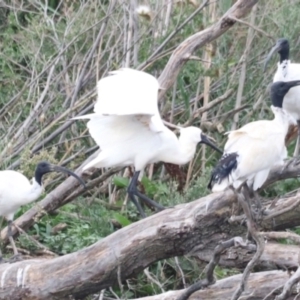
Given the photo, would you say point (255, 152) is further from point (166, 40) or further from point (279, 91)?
point (166, 40)

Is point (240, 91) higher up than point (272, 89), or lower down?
lower down

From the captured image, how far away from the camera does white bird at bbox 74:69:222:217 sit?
560 cm

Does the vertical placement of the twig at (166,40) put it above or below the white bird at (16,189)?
above

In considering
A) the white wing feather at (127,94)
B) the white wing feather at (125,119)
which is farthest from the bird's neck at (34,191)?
the white wing feather at (127,94)

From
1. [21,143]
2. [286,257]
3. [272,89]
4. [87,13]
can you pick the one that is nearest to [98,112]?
[272,89]

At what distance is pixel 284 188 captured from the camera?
737 centimetres

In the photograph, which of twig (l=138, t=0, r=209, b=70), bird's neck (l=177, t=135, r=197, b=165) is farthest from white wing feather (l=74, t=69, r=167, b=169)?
twig (l=138, t=0, r=209, b=70)

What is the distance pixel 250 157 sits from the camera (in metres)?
5.02

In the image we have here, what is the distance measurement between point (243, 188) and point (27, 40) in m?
3.96

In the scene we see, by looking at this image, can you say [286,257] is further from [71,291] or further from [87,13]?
[87,13]

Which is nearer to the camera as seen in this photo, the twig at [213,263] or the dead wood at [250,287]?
the twig at [213,263]

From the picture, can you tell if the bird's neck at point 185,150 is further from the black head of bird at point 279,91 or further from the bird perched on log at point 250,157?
the bird perched on log at point 250,157

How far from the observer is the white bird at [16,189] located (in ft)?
20.5

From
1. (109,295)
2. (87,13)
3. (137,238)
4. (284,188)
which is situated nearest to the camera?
(137,238)
